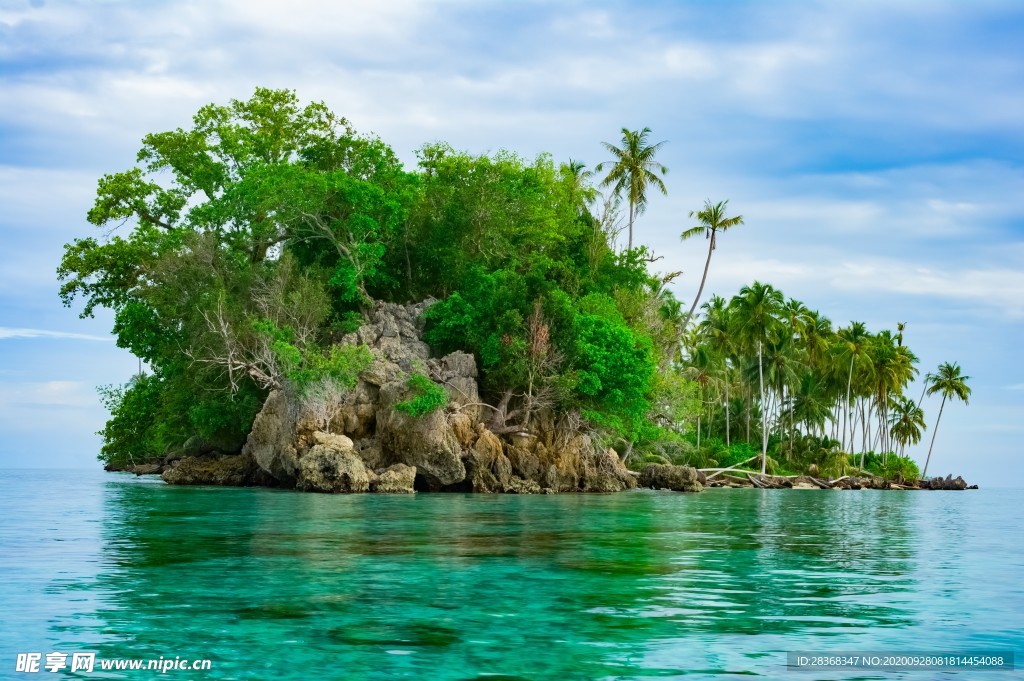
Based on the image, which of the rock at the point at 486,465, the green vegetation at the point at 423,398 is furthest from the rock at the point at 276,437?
the rock at the point at 486,465

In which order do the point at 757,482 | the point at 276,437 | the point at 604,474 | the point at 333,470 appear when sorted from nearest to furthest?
the point at 333,470 < the point at 276,437 < the point at 604,474 < the point at 757,482

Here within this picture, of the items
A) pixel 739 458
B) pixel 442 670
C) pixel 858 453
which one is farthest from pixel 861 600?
pixel 858 453

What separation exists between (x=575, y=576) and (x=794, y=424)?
190ft

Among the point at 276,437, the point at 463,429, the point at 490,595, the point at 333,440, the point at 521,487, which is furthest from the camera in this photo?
the point at 521,487

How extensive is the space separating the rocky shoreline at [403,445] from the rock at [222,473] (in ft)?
0.13

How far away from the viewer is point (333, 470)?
3197cm

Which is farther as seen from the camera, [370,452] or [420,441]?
[370,452]

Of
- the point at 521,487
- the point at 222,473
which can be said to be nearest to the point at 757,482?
the point at 521,487

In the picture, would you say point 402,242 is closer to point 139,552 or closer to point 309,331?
point 309,331

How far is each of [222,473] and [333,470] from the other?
334 inches

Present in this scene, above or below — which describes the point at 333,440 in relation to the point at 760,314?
below

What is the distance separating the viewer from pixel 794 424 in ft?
218

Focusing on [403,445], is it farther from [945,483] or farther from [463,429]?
[945,483]

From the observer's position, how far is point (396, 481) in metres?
32.8
